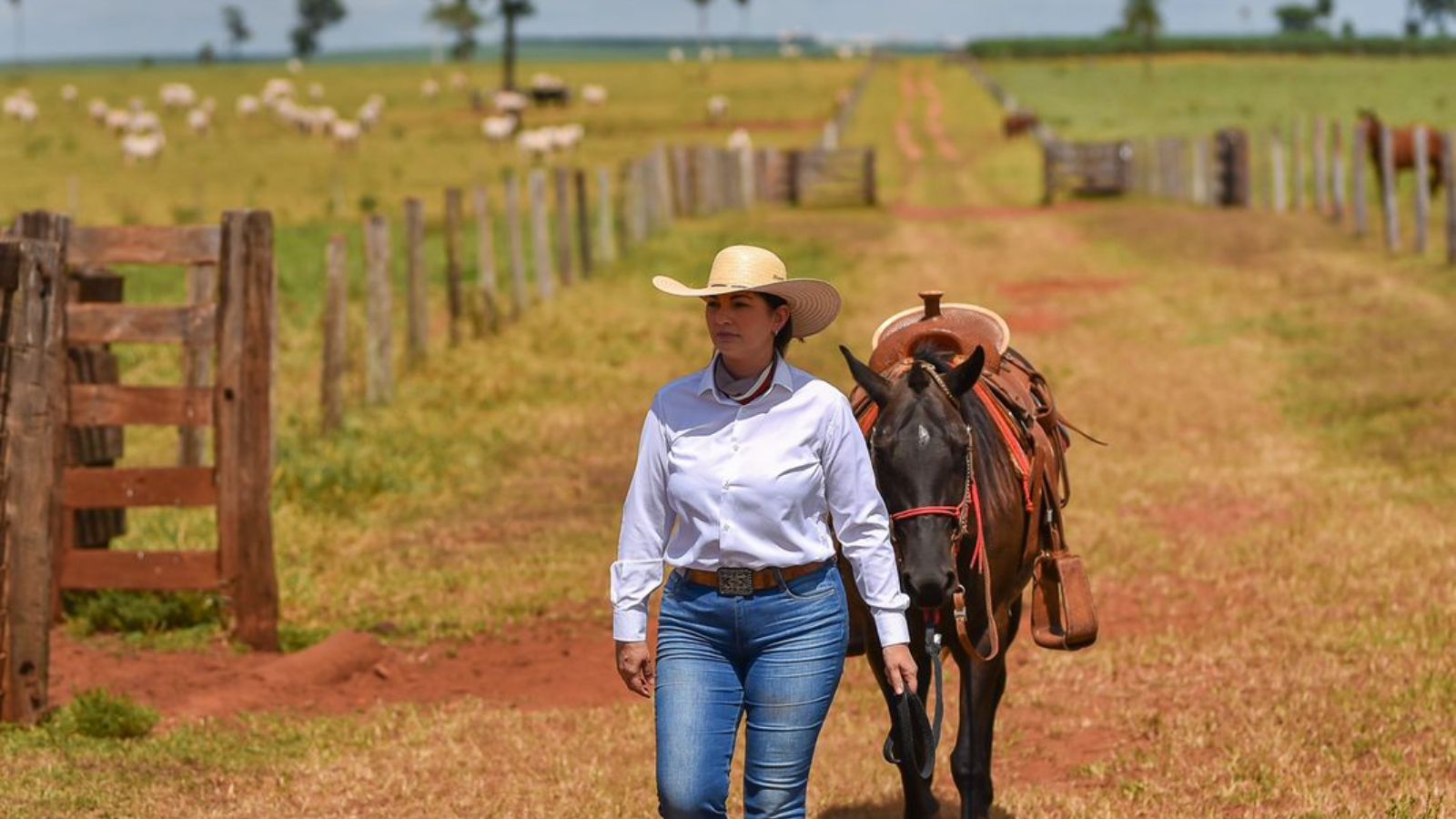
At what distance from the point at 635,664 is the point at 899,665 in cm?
70

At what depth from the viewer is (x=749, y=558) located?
5055 millimetres

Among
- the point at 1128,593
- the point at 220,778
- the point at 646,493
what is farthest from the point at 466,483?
the point at 646,493

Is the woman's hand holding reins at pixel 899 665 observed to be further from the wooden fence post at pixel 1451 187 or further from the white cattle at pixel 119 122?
the white cattle at pixel 119 122

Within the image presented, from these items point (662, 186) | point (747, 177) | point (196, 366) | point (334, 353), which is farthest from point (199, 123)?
point (196, 366)

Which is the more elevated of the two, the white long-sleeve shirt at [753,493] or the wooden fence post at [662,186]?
the white long-sleeve shirt at [753,493]

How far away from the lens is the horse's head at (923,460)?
5547 mm

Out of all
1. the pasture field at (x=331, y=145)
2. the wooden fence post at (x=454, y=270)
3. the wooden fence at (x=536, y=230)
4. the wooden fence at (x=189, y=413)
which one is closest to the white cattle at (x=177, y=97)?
the pasture field at (x=331, y=145)

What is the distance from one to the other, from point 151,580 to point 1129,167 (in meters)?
35.1

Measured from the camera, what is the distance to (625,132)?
222ft

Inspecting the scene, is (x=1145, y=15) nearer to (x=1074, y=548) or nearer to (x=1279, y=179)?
(x=1279, y=179)

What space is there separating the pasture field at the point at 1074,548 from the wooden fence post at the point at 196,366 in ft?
2.46

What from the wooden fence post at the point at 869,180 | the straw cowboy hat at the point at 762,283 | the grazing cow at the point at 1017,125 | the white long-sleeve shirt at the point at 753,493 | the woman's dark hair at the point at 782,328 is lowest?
the wooden fence post at the point at 869,180

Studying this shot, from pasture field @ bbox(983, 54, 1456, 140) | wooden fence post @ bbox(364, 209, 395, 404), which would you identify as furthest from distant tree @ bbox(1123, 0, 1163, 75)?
wooden fence post @ bbox(364, 209, 395, 404)

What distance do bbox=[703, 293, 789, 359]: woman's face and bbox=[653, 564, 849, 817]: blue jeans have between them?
0.62 meters
